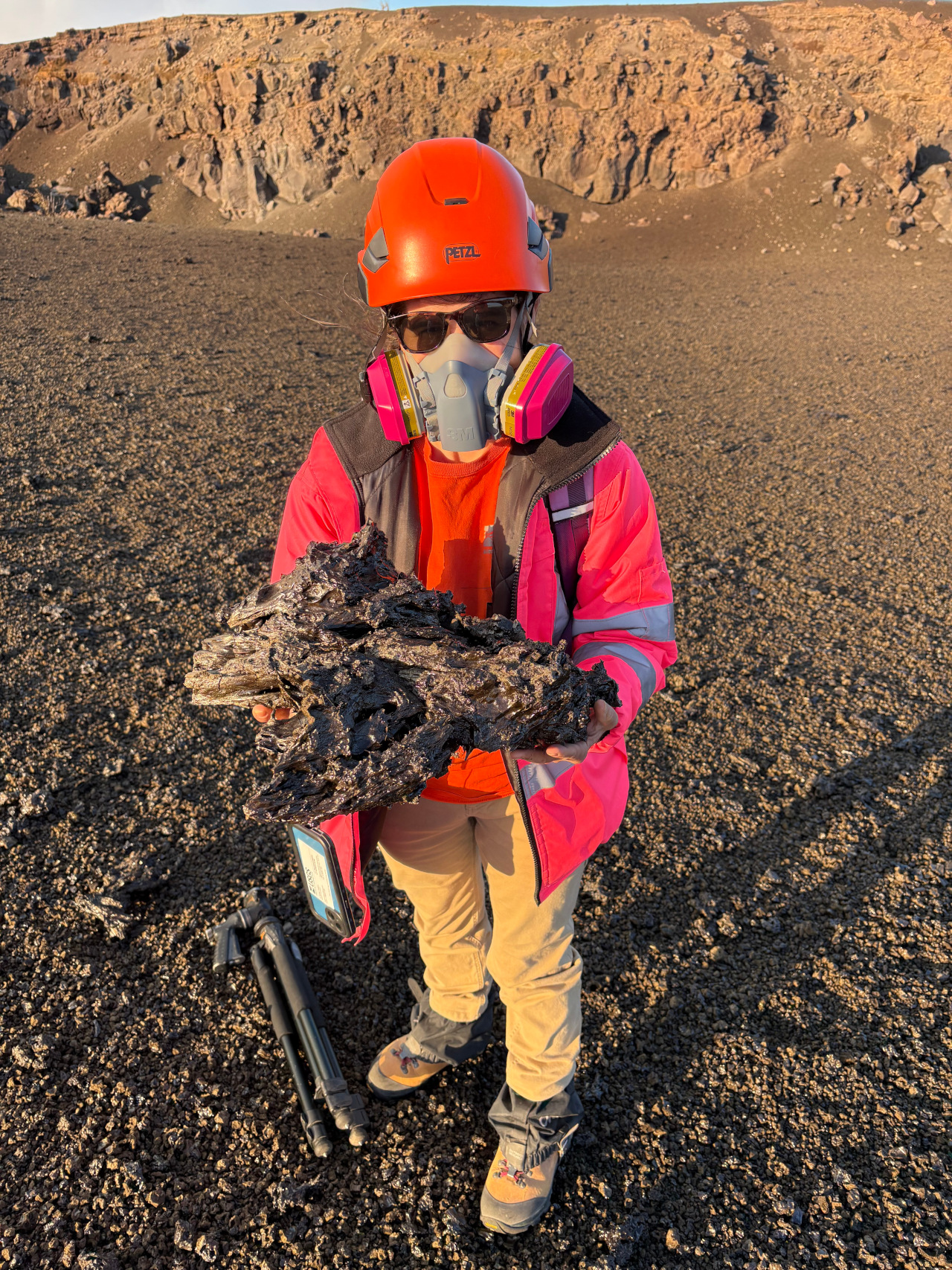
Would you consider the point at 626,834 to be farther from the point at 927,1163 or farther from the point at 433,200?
the point at 433,200

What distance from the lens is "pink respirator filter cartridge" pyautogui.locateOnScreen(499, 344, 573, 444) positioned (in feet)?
7.07

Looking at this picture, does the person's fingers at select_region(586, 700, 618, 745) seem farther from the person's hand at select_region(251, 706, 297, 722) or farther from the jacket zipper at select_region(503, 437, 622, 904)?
the person's hand at select_region(251, 706, 297, 722)

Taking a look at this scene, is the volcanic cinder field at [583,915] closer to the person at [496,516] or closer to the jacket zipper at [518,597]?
the person at [496,516]

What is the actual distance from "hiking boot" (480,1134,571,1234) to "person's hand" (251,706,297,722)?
71.3 inches

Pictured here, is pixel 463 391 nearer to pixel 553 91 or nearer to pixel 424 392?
pixel 424 392

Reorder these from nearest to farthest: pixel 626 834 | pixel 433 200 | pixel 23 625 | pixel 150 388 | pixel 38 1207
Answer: pixel 433 200, pixel 38 1207, pixel 626 834, pixel 23 625, pixel 150 388

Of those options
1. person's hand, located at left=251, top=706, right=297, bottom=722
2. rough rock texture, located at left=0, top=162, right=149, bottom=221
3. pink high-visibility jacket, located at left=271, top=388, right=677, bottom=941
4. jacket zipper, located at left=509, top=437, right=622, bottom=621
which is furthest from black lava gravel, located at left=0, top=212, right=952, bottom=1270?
rough rock texture, located at left=0, top=162, right=149, bottom=221

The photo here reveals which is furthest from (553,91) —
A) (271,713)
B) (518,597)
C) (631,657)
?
(271,713)

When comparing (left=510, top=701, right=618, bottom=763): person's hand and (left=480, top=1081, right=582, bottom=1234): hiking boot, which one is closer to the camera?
(left=510, top=701, right=618, bottom=763): person's hand

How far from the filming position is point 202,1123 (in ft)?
9.32

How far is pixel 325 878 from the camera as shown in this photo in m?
2.47

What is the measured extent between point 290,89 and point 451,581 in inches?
1463

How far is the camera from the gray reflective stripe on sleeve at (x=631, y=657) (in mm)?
2186

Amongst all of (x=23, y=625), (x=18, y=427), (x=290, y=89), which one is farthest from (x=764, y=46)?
(x=23, y=625)
